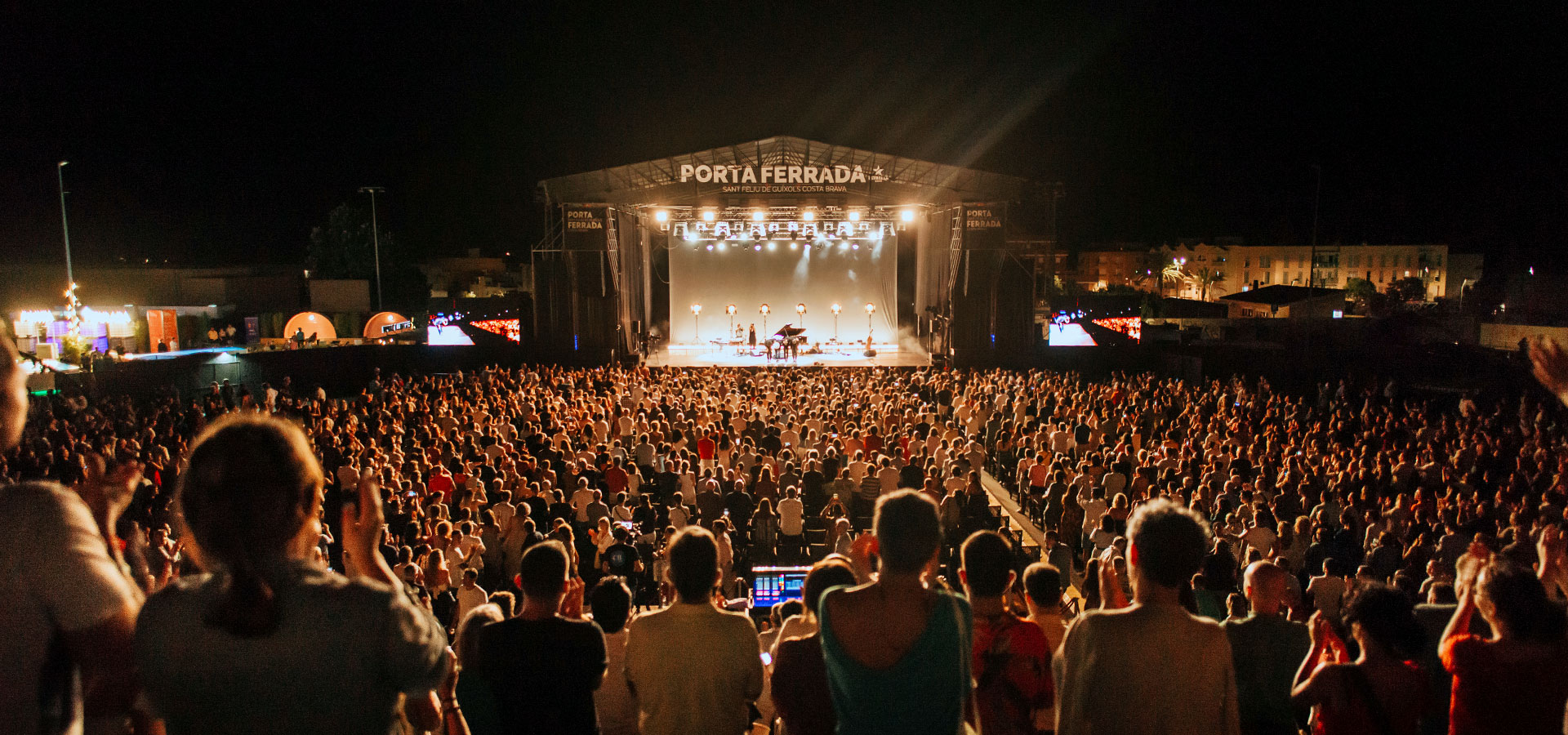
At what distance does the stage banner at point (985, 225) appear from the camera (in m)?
19.7

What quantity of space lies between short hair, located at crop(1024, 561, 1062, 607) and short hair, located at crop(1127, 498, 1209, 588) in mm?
859

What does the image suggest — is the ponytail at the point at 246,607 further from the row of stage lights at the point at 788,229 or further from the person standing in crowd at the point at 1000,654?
the row of stage lights at the point at 788,229

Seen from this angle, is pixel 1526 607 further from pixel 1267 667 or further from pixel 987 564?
pixel 987 564

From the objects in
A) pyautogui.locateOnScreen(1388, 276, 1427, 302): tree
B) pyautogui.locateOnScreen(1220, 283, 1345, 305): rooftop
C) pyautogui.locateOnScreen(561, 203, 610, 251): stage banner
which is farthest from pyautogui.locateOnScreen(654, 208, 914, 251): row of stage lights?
pyautogui.locateOnScreen(1388, 276, 1427, 302): tree

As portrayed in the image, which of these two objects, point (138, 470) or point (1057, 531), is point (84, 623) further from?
point (1057, 531)

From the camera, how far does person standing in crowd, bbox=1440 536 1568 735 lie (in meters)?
2.30

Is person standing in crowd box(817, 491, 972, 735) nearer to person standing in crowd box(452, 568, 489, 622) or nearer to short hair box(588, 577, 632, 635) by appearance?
short hair box(588, 577, 632, 635)

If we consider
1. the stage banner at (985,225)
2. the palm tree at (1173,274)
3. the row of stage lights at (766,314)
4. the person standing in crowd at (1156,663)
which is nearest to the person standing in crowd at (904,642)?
the person standing in crowd at (1156,663)

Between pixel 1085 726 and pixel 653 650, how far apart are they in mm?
1191

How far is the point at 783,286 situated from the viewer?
86.2 feet

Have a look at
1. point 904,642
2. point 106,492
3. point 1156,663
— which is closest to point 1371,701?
point 1156,663

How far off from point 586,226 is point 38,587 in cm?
1927

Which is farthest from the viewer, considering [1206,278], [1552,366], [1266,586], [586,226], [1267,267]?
[1206,278]

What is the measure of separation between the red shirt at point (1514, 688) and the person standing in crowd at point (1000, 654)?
1206 mm
